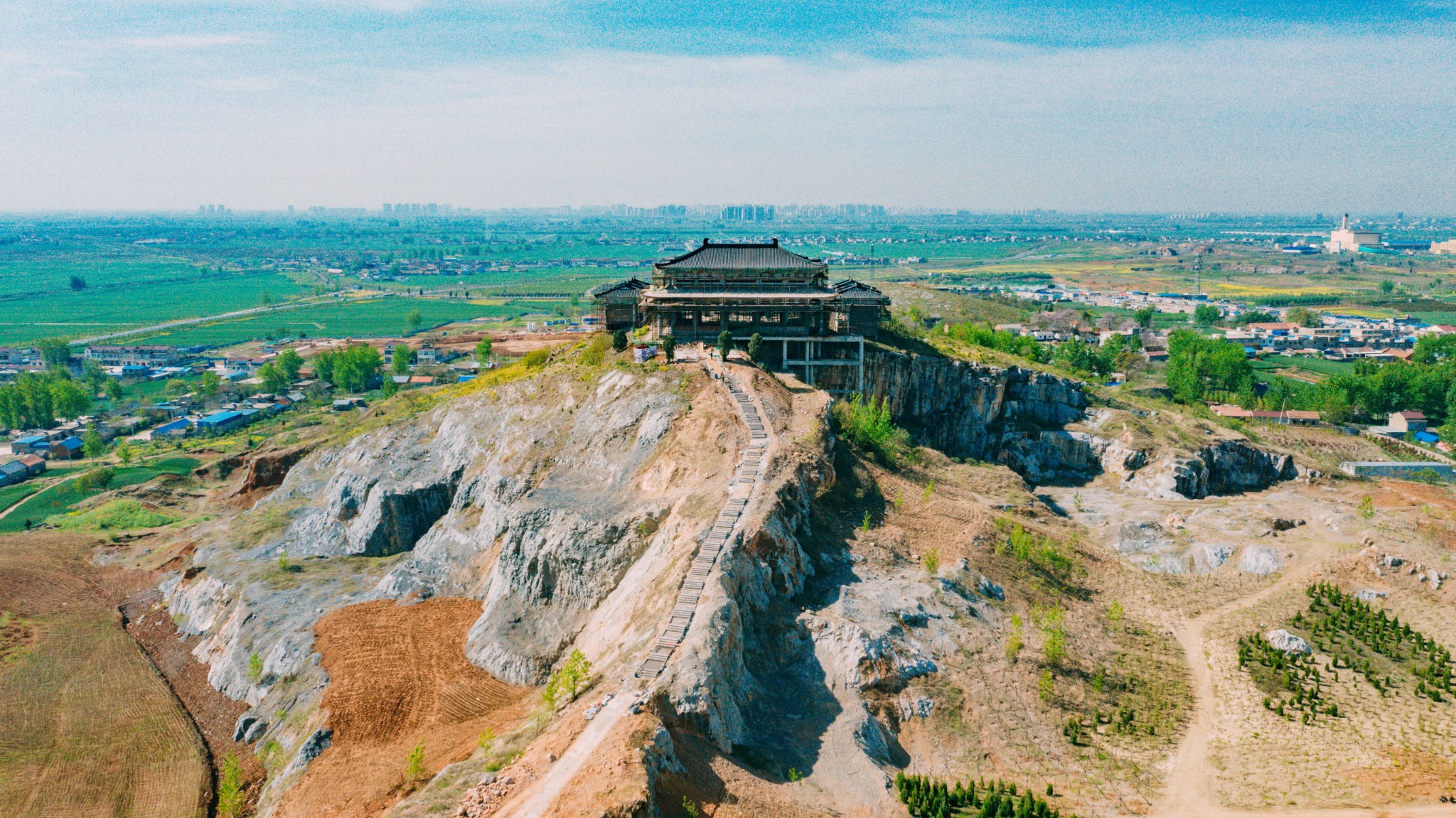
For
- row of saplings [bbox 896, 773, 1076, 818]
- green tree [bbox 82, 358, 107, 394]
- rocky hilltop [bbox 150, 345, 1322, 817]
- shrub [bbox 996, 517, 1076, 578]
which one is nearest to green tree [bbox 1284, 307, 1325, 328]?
rocky hilltop [bbox 150, 345, 1322, 817]

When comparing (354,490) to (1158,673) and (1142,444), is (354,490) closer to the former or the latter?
(1158,673)

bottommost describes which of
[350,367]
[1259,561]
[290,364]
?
[1259,561]

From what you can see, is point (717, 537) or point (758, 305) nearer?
point (717, 537)

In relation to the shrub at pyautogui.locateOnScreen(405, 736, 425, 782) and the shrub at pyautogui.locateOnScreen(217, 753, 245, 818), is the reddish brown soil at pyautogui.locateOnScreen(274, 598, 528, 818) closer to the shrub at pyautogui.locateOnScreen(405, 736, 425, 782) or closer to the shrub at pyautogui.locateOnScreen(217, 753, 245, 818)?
the shrub at pyautogui.locateOnScreen(405, 736, 425, 782)

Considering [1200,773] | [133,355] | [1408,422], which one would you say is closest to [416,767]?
[1200,773]

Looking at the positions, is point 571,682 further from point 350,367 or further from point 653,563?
point 350,367

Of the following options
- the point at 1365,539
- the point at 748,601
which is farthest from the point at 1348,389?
the point at 748,601
